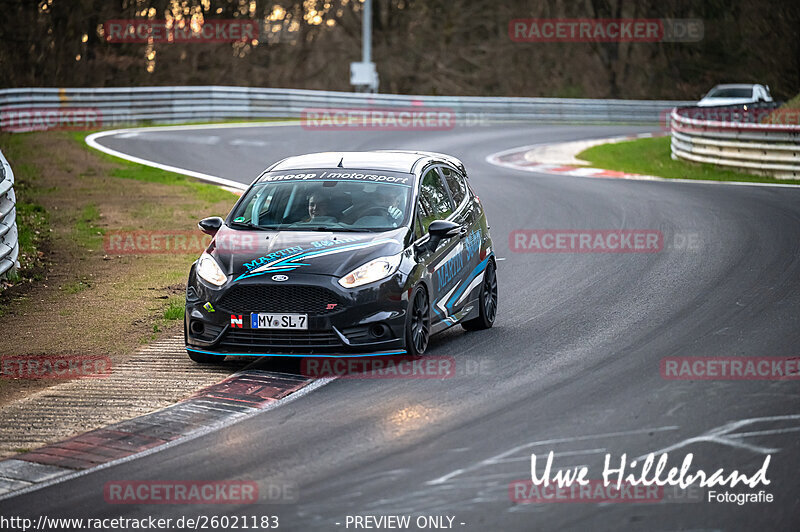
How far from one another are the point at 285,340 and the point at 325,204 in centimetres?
159

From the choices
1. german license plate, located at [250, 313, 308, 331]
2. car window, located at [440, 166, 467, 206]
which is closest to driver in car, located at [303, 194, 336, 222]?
german license plate, located at [250, 313, 308, 331]

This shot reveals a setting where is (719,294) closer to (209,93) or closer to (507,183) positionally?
(507,183)

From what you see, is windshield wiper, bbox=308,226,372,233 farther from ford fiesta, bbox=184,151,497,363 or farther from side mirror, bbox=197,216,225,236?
side mirror, bbox=197,216,225,236

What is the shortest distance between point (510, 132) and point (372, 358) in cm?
2709

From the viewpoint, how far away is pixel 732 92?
42.0 meters

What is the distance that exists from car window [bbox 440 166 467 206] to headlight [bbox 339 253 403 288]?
77.5 inches

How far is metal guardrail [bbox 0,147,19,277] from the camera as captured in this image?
1313 centimetres

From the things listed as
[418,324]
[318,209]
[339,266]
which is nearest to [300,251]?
[339,266]

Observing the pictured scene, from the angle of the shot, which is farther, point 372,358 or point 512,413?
point 372,358

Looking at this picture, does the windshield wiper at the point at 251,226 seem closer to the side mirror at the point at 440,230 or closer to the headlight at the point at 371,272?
the headlight at the point at 371,272

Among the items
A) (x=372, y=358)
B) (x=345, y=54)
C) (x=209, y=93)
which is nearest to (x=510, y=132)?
(x=209, y=93)

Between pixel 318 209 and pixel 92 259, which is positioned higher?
pixel 318 209

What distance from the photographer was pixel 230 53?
179ft

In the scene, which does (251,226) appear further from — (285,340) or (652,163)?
(652,163)
